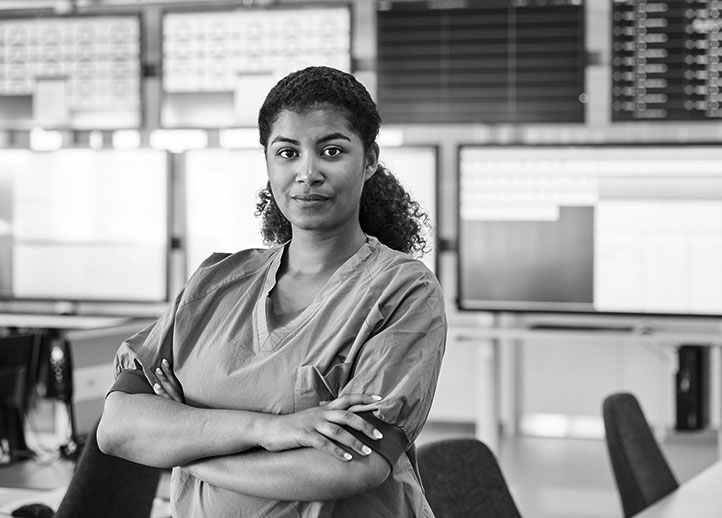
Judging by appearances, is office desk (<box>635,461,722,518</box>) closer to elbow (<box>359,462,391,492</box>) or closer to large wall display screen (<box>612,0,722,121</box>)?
elbow (<box>359,462,391,492</box>)

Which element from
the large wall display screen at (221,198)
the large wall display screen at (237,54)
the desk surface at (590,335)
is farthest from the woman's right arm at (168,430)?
the large wall display screen at (237,54)

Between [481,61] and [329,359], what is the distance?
399 cm

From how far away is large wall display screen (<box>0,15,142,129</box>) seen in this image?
5.66 m

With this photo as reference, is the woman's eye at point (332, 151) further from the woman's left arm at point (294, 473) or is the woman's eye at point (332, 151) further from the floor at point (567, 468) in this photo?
the floor at point (567, 468)

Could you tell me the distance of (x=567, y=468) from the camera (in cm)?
507

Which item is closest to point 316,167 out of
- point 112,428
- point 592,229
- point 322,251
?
point 322,251

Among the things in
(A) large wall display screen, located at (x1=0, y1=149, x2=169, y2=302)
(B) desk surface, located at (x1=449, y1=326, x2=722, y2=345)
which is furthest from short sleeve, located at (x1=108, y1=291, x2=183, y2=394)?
(A) large wall display screen, located at (x1=0, y1=149, x2=169, y2=302)

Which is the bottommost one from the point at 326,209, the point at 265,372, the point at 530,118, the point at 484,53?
the point at 265,372

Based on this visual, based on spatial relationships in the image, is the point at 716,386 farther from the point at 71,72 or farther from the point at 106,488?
the point at 106,488

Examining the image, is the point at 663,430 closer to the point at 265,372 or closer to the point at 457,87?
the point at 457,87

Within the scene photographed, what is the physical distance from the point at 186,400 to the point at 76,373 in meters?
1.28

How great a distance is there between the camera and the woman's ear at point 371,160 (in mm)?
1554

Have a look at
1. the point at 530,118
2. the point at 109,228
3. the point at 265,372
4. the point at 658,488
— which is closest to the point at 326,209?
the point at 265,372

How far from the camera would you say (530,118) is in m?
5.20
